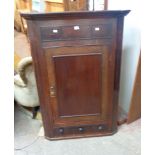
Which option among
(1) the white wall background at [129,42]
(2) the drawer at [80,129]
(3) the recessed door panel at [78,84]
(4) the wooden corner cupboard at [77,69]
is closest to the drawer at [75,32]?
(4) the wooden corner cupboard at [77,69]

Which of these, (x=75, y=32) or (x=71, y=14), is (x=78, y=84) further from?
(x=71, y=14)

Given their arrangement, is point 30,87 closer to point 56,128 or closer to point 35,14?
point 56,128

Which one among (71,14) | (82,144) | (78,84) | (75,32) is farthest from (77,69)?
(82,144)

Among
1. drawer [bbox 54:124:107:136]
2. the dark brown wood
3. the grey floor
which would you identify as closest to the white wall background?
the dark brown wood

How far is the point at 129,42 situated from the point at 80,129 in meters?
0.93

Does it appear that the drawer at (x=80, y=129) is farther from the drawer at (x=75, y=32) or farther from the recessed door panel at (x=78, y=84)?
the drawer at (x=75, y=32)

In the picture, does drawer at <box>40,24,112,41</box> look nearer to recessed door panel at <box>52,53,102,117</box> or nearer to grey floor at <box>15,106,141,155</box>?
recessed door panel at <box>52,53,102,117</box>

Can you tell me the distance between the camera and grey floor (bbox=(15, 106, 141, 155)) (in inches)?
64.4

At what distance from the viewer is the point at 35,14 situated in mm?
1230

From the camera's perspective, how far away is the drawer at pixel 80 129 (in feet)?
5.62

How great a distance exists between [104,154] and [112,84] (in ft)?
1.93

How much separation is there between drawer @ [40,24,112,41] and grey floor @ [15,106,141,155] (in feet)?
3.08
